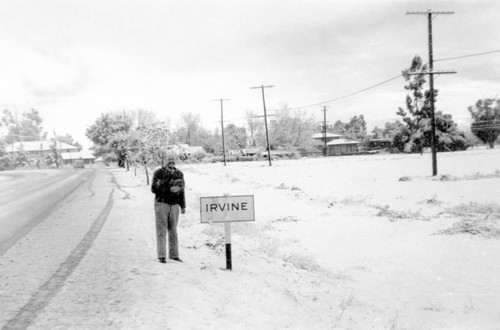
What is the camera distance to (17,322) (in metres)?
4.43

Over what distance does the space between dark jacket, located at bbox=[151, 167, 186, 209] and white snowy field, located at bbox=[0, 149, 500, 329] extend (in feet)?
3.69

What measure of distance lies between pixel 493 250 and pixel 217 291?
289 inches

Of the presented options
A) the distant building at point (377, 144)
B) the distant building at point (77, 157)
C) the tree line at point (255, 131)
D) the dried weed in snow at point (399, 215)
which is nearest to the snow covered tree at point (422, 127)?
the tree line at point (255, 131)

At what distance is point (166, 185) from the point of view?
6484 millimetres

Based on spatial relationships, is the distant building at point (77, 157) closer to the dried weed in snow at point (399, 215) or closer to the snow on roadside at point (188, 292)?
the dried weed in snow at point (399, 215)

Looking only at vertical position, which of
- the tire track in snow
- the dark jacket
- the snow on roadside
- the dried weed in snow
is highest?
the dark jacket

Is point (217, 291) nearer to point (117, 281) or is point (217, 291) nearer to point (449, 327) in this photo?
point (117, 281)

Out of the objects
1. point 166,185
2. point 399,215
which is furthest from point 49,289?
point 399,215

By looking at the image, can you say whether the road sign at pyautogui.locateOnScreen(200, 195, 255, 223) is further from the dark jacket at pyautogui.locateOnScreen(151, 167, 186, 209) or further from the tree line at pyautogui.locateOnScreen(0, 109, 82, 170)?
the tree line at pyautogui.locateOnScreen(0, 109, 82, 170)

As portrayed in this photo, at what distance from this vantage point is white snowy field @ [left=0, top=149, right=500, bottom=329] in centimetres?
485

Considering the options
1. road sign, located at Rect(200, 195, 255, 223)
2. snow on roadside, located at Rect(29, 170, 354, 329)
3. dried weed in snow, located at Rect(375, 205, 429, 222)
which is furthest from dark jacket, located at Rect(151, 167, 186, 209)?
dried weed in snow, located at Rect(375, 205, 429, 222)

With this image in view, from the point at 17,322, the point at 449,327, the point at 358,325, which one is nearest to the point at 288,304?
the point at 358,325

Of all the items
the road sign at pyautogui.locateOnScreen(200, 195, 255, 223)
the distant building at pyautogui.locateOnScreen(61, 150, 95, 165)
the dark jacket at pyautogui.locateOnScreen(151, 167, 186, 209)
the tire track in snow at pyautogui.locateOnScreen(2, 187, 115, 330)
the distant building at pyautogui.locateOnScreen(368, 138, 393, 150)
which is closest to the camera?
the tire track in snow at pyautogui.locateOnScreen(2, 187, 115, 330)

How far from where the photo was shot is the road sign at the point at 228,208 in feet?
20.4
